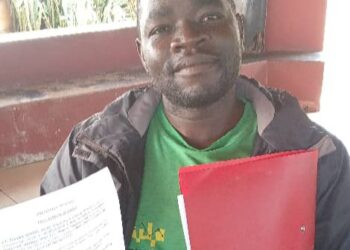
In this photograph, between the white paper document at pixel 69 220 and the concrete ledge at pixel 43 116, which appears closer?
the white paper document at pixel 69 220

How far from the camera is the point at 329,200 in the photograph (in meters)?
0.92

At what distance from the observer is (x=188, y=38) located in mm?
910

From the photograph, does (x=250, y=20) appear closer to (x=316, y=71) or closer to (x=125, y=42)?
(x=316, y=71)

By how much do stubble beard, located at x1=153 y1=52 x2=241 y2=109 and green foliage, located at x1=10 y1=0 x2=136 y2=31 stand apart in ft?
6.87

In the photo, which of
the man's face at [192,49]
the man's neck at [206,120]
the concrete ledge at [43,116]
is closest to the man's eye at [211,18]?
the man's face at [192,49]

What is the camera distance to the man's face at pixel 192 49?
36.0 inches

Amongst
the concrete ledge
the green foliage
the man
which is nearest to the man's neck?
the man

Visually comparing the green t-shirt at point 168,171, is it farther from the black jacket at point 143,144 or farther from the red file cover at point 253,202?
the red file cover at point 253,202

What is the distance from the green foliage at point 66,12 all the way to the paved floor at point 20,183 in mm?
894

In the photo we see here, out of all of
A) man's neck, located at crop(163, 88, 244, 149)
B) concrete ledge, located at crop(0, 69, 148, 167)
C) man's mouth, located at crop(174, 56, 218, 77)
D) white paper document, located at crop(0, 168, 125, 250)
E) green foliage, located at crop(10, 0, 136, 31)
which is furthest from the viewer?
green foliage, located at crop(10, 0, 136, 31)

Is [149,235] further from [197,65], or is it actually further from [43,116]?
[43,116]

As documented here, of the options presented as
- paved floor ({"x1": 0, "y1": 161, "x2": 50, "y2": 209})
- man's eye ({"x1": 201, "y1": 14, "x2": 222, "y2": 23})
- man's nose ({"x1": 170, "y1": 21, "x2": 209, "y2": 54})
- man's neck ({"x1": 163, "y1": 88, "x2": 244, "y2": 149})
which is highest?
man's eye ({"x1": 201, "y1": 14, "x2": 222, "y2": 23})

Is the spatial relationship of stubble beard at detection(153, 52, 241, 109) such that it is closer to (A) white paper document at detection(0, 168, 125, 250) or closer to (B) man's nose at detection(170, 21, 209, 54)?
(B) man's nose at detection(170, 21, 209, 54)

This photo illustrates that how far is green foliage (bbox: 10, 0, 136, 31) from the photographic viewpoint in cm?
Result: 285
